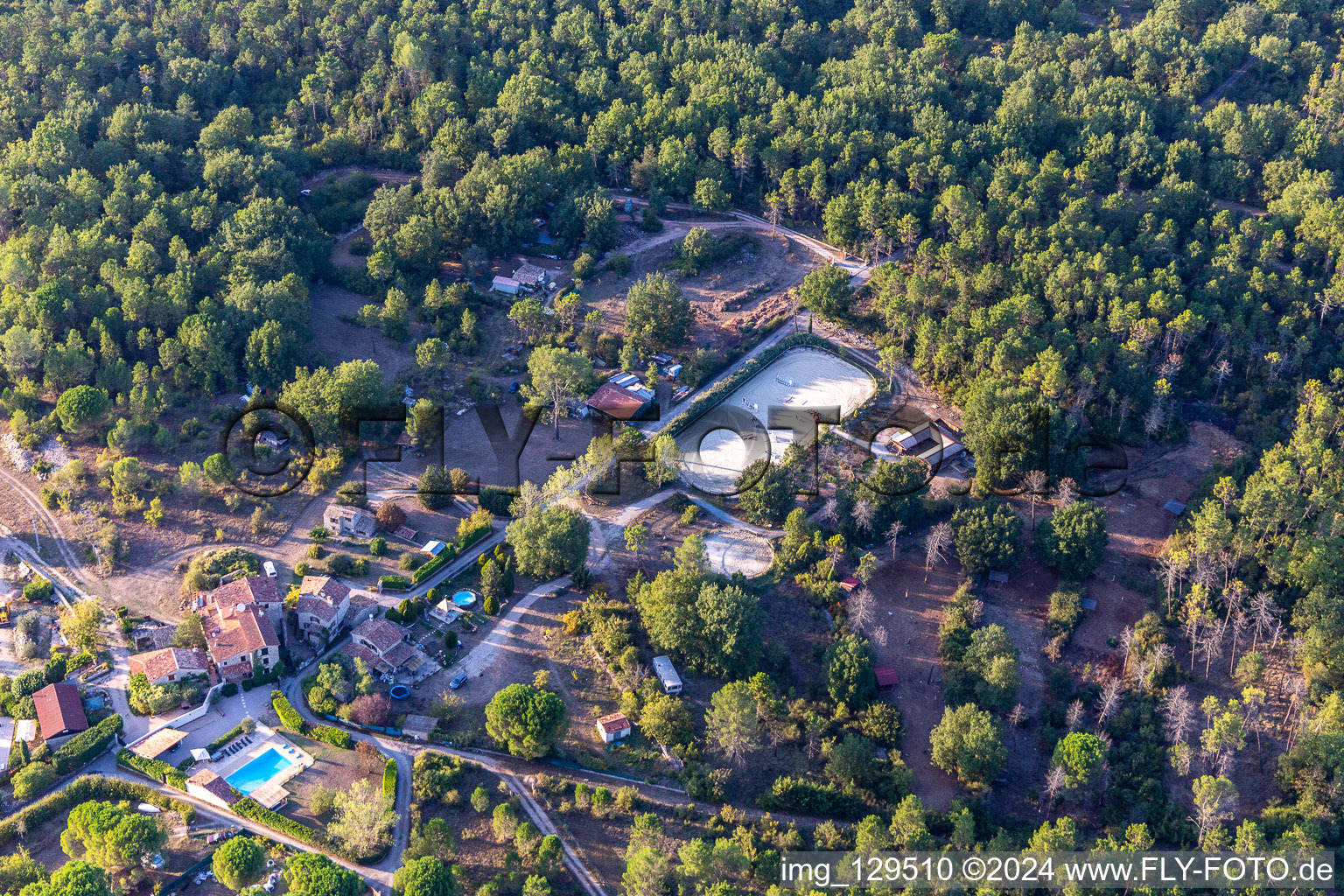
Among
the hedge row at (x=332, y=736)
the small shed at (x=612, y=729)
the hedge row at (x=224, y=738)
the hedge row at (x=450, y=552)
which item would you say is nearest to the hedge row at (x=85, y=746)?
the hedge row at (x=224, y=738)

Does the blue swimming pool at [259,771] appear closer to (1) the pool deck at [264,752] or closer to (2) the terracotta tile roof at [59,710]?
(1) the pool deck at [264,752]

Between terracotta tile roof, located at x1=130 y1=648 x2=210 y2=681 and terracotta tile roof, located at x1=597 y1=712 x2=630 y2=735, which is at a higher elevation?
terracotta tile roof, located at x1=130 y1=648 x2=210 y2=681

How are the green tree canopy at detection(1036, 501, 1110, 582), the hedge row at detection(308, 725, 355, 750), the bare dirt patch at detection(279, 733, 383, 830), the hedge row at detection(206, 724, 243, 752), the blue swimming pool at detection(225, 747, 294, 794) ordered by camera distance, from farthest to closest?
1. the green tree canopy at detection(1036, 501, 1110, 582)
2. the hedge row at detection(308, 725, 355, 750)
3. the hedge row at detection(206, 724, 243, 752)
4. the blue swimming pool at detection(225, 747, 294, 794)
5. the bare dirt patch at detection(279, 733, 383, 830)

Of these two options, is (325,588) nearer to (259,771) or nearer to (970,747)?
(259,771)

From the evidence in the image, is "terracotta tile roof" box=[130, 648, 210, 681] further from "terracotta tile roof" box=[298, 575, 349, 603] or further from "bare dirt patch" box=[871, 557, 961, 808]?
"bare dirt patch" box=[871, 557, 961, 808]

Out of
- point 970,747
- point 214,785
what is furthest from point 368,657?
point 970,747

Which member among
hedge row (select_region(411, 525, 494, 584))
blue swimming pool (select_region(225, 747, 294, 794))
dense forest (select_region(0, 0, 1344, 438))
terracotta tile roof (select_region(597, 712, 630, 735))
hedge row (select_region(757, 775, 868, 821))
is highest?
dense forest (select_region(0, 0, 1344, 438))

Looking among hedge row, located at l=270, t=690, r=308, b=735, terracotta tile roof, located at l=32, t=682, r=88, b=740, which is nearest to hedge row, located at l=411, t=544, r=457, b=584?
hedge row, located at l=270, t=690, r=308, b=735

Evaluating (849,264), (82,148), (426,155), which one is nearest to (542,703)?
(849,264)
